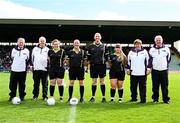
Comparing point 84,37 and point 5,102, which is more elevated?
point 84,37

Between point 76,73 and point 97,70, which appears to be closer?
point 76,73

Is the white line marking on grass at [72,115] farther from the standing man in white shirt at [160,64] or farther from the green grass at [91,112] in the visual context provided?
the standing man in white shirt at [160,64]

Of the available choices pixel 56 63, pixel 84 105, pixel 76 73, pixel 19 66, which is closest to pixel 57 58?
pixel 56 63

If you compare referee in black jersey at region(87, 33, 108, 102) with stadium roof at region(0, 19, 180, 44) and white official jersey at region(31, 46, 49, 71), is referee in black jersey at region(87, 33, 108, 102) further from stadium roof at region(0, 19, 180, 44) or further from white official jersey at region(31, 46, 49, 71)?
stadium roof at region(0, 19, 180, 44)

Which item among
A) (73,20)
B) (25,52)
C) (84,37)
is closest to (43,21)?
(73,20)

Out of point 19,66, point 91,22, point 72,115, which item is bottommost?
point 72,115

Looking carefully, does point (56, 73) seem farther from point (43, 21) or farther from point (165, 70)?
point (43, 21)

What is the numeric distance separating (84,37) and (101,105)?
116 ft

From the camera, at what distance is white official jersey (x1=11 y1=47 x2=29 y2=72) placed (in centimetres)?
1338

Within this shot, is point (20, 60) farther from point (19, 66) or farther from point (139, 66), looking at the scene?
point (139, 66)

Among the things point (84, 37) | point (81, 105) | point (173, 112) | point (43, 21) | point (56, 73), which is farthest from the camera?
point (84, 37)

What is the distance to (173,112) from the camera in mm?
11047

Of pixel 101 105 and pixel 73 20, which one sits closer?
pixel 101 105

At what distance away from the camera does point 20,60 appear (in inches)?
526
